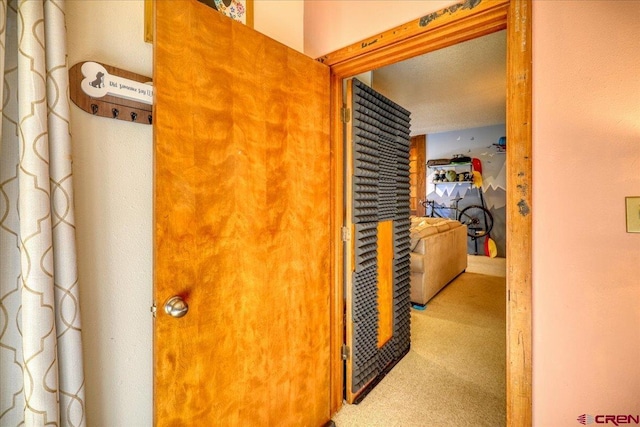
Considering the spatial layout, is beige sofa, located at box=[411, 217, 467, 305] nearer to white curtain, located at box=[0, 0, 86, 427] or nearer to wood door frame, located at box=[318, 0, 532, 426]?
wood door frame, located at box=[318, 0, 532, 426]

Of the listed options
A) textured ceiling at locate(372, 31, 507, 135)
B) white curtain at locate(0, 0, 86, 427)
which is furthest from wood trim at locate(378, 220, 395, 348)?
textured ceiling at locate(372, 31, 507, 135)

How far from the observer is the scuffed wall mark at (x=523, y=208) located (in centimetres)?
109

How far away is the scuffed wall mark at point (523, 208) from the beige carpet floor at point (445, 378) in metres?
1.37

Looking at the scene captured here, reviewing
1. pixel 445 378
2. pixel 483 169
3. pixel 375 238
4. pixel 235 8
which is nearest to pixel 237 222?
pixel 235 8

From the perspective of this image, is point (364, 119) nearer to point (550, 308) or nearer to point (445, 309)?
point (550, 308)

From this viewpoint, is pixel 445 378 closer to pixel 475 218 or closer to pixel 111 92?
pixel 111 92

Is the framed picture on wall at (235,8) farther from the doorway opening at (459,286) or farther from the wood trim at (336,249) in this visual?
the doorway opening at (459,286)

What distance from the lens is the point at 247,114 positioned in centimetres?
122

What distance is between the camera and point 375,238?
2.09 meters

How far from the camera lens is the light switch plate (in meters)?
0.94

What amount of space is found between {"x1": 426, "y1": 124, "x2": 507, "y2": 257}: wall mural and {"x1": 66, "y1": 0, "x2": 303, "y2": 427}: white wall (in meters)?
6.84

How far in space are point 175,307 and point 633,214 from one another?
1.50 meters

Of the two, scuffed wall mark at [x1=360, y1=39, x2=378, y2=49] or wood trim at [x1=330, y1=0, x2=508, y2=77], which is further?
scuffed wall mark at [x1=360, y1=39, x2=378, y2=49]

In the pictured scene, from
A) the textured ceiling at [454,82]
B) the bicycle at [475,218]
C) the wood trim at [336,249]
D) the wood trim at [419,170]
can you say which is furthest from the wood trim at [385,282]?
the wood trim at [419,170]
